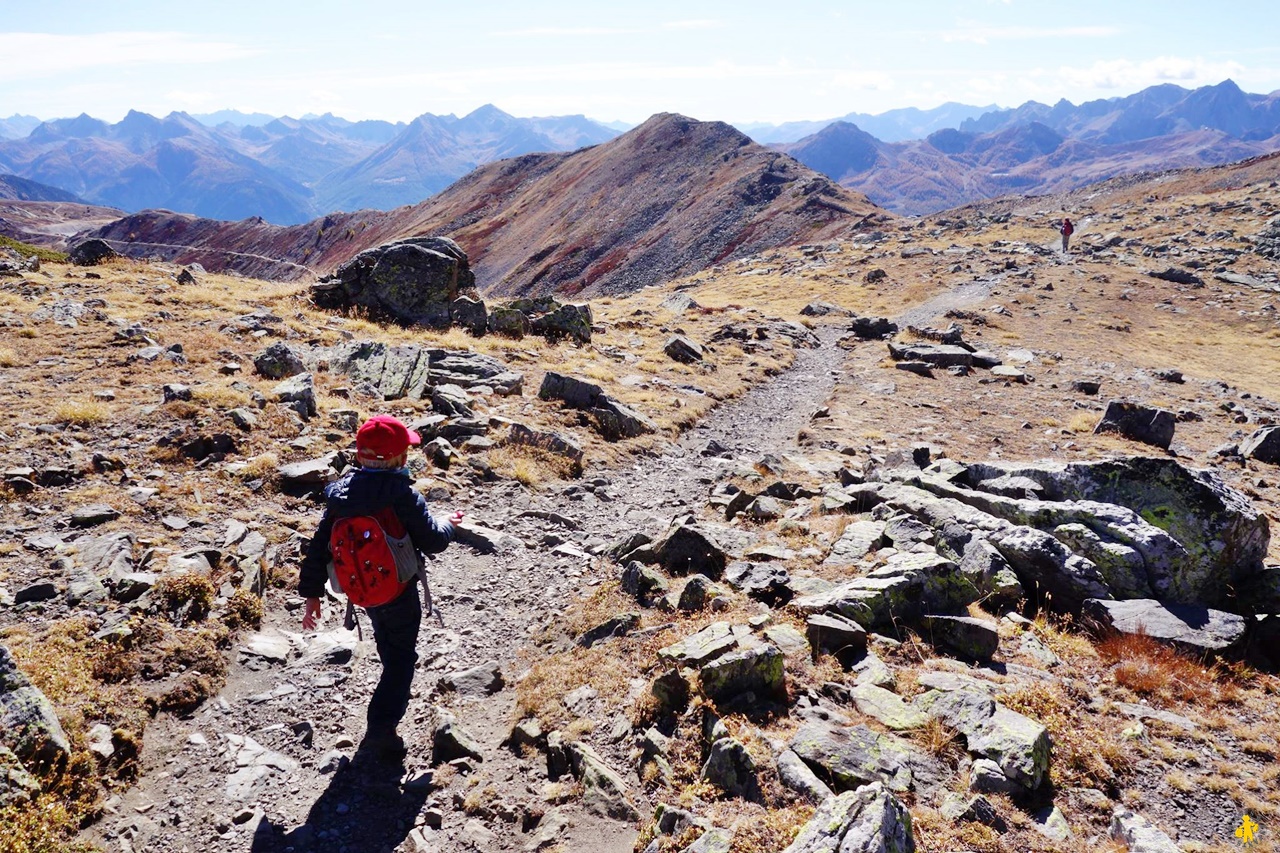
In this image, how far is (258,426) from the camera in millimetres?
14023

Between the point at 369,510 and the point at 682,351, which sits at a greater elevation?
the point at 369,510

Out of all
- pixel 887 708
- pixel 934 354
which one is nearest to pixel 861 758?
pixel 887 708

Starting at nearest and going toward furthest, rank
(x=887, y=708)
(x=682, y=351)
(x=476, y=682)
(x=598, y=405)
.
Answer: (x=887, y=708) → (x=476, y=682) → (x=598, y=405) → (x=682, y=351)

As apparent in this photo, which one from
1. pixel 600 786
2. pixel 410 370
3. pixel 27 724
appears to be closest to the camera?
pixel 27 724

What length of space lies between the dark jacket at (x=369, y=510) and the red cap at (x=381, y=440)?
18cm

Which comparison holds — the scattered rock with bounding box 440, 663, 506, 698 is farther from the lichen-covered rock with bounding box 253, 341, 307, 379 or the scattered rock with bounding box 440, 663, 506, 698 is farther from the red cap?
the lichen-covered rock with bounding box 253, 341, 307, 379

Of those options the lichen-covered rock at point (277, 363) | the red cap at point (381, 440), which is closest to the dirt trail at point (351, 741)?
the red cap at point (381, 440)

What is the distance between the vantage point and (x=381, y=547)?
20.3 feet

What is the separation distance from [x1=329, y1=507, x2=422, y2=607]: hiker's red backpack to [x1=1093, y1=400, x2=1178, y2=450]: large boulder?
22757 millimetres

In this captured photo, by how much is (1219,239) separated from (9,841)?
78.7 m

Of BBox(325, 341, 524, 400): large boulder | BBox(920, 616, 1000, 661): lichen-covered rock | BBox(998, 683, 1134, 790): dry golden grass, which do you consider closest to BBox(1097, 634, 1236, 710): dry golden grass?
BBox(998, 683, 1134, 790): dry golden grass

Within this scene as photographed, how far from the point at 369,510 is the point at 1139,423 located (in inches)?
925

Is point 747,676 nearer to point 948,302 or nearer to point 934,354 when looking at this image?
point 934,354

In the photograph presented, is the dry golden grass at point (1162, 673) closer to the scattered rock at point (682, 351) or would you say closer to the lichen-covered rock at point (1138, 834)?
the lichen-covered rock at point (1138, 834)
